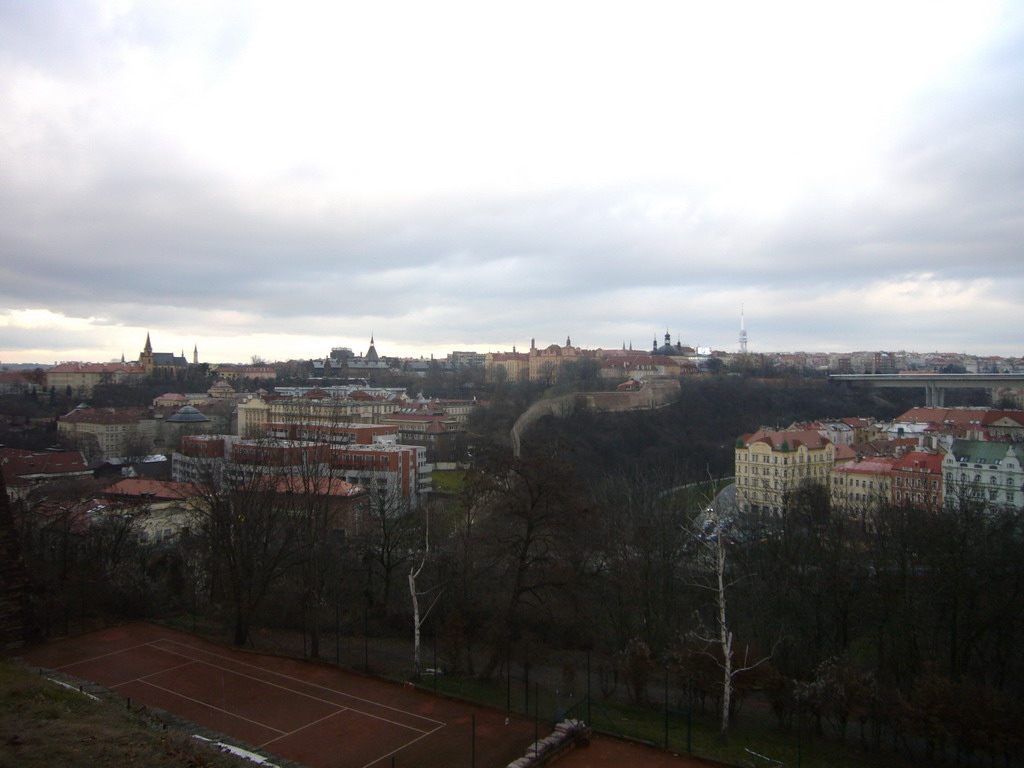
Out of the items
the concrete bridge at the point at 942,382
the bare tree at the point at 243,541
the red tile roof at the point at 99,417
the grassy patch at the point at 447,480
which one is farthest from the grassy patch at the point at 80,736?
the concrete bridge at the point at 942,382

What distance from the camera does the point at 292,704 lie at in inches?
412

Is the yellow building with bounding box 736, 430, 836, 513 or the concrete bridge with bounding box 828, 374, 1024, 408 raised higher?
the concrete bridge with bounding box 828, 374, 1024, 408

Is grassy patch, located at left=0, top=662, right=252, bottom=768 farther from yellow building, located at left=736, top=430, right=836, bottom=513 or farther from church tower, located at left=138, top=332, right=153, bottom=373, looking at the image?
church tower, located at left=138, top=332, right=153, bottom=373

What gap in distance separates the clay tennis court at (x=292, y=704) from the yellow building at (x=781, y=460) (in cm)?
2511

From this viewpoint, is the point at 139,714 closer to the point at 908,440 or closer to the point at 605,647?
the point at 605,647

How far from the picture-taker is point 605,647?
13.4 meters

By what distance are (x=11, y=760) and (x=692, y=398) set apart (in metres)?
54.2

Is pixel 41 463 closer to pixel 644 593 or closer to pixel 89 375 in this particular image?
pixel 644 593

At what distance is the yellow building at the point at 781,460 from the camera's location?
33656 millimetres

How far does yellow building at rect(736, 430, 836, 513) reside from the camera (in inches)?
1325

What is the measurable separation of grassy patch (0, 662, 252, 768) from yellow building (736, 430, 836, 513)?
2875 cm

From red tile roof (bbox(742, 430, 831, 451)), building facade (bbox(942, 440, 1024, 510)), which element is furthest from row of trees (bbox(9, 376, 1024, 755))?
red tile roof (bbox(742, 430, 831, 451))

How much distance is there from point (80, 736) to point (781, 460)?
32.7 meters

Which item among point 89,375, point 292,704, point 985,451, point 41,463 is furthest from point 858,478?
point 89,375
